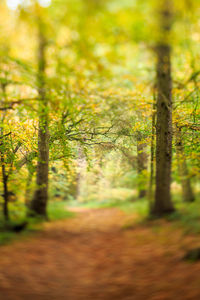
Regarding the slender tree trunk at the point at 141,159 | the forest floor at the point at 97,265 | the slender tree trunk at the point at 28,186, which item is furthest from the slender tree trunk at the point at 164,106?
the slender tree trunk at the point at 28,186

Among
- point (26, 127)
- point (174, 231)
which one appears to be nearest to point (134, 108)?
point (26, 127)

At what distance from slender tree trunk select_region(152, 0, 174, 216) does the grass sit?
180 cm

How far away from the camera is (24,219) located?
3621mm

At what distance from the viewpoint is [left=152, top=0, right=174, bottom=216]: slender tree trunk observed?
1793 millimetres

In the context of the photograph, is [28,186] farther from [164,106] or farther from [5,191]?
[164,106]

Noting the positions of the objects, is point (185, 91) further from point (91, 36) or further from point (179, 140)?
point (91, 36)

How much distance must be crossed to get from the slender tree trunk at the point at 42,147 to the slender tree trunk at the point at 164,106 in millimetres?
1044

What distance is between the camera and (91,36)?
65.5 inches

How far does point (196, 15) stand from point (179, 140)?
142 centimetres

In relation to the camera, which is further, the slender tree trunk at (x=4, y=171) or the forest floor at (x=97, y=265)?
the forest floor at (x=97, y=265)

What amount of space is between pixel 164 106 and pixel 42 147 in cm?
159

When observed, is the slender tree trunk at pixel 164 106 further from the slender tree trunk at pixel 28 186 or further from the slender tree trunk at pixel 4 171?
the slender tree trunk at pixel 28 186

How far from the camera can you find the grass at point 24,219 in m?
3.36

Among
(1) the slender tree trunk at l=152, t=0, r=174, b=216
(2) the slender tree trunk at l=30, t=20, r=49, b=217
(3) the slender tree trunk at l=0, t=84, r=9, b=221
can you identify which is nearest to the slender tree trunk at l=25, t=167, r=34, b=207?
(2) the slender tree trunk at l=30, t=20, r=49, b=217
